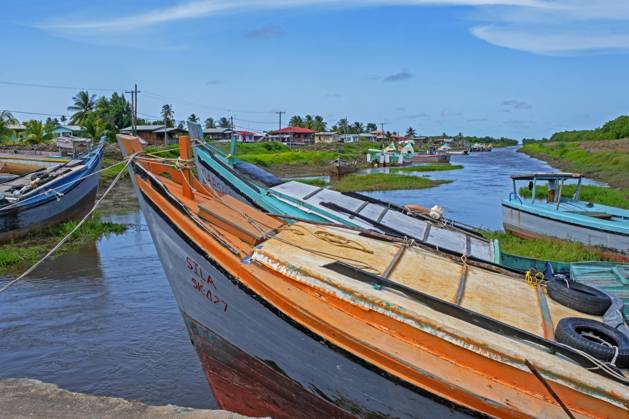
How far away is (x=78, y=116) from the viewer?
2552 inches

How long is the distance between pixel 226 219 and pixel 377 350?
2.34 meters

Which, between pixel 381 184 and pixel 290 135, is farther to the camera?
pixel 290 135

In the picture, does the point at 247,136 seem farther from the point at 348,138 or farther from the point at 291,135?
the point at 348,138

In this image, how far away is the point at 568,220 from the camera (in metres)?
15.2

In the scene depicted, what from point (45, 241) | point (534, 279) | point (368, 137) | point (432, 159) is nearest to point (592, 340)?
point (534, 279)

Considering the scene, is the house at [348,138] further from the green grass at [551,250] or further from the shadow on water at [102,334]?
the shadow on water at [102,334]

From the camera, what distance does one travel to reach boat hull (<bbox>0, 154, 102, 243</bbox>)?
15.2m

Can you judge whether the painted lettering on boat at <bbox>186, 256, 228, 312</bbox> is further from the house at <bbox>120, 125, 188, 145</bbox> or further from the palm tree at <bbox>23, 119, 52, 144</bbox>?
the house at <bbox>120, 125, 188, 145</bbox>

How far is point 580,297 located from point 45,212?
1640 cm

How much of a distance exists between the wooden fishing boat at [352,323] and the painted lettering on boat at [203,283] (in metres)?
0.02

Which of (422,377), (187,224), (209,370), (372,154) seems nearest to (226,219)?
(187,224)

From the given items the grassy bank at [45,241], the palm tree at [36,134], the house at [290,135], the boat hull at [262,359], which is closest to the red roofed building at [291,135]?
the house at [290,135]

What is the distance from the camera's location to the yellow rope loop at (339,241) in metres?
5.79

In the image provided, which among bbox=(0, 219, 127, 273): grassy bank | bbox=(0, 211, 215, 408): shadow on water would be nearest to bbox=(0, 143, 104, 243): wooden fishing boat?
bbox=(0, 219, 127, 273): grassy bank
